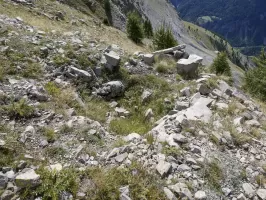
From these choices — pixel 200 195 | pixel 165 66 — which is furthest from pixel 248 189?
pixel 165 66

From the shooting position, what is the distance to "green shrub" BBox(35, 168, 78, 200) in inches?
193

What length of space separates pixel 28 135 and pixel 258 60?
27.2 meters

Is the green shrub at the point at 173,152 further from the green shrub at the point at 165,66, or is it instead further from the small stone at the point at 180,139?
the green shrub at the point at 165,66

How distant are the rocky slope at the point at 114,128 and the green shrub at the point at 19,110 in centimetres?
3

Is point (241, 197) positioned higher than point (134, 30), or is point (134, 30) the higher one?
point (134, 30)

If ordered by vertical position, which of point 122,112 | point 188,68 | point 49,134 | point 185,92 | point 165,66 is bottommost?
point 122,112

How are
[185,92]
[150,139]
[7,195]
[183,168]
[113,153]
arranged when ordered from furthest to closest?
[185,92]
[150,139]
[113,153]
[183,168]
[7,195]

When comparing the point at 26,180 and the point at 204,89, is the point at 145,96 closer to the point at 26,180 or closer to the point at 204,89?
the point at 204,89

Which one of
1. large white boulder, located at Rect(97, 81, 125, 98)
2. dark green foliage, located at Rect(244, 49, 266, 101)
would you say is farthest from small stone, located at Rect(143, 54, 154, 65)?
dark green foliage, located at Rect(244, 49, 266, 101)

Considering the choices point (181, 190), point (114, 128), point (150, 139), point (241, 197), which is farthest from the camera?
point (114, 128)

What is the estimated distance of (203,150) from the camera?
677 cm

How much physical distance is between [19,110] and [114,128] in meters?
3.07

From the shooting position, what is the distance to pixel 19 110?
7.09 m

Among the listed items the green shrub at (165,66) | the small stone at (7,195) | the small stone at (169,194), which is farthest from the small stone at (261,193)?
the green shrub at (165,66)
